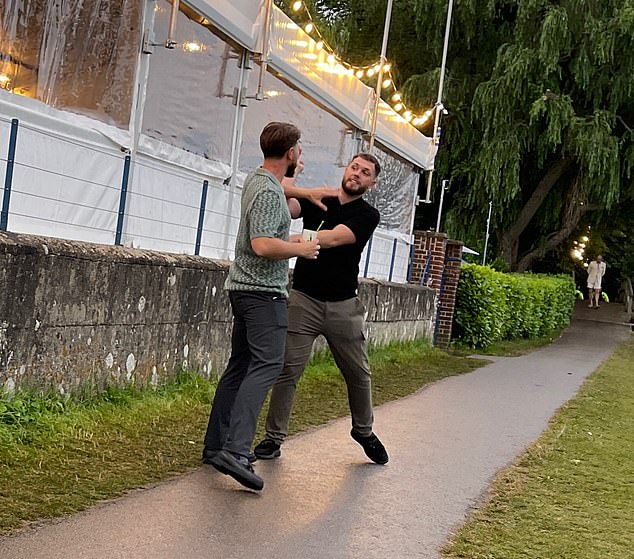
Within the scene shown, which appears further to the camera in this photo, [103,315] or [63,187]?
[63,187]

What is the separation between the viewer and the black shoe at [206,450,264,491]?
16.9 feet

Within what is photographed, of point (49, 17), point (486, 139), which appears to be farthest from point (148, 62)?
point (486, 139)

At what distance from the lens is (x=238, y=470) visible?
5.14 meters

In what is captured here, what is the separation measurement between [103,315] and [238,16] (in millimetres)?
4219

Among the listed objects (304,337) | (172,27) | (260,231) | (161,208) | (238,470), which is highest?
(172,27)

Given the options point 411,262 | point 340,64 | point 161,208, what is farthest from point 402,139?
point 161,208

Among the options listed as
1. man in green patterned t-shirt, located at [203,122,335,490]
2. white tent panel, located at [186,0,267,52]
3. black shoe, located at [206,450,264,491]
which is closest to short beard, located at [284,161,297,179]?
man in green patterned t-shirt, located at [203,122,335,490]

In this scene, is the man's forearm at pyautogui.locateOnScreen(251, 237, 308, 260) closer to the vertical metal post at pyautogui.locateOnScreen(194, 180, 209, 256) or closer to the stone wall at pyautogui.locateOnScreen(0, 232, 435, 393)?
the stone wall at pyautogui.locateOnScreen(0, 232, 435, 393)

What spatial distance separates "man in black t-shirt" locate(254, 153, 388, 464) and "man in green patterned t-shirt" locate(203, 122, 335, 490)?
589mm

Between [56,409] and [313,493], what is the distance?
1941 millimetres

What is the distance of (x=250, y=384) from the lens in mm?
5312

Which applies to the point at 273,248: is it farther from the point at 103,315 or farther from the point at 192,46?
the point at 192,46

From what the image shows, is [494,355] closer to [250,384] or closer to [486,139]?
[486,139]

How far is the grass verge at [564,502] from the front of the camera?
4836mm
